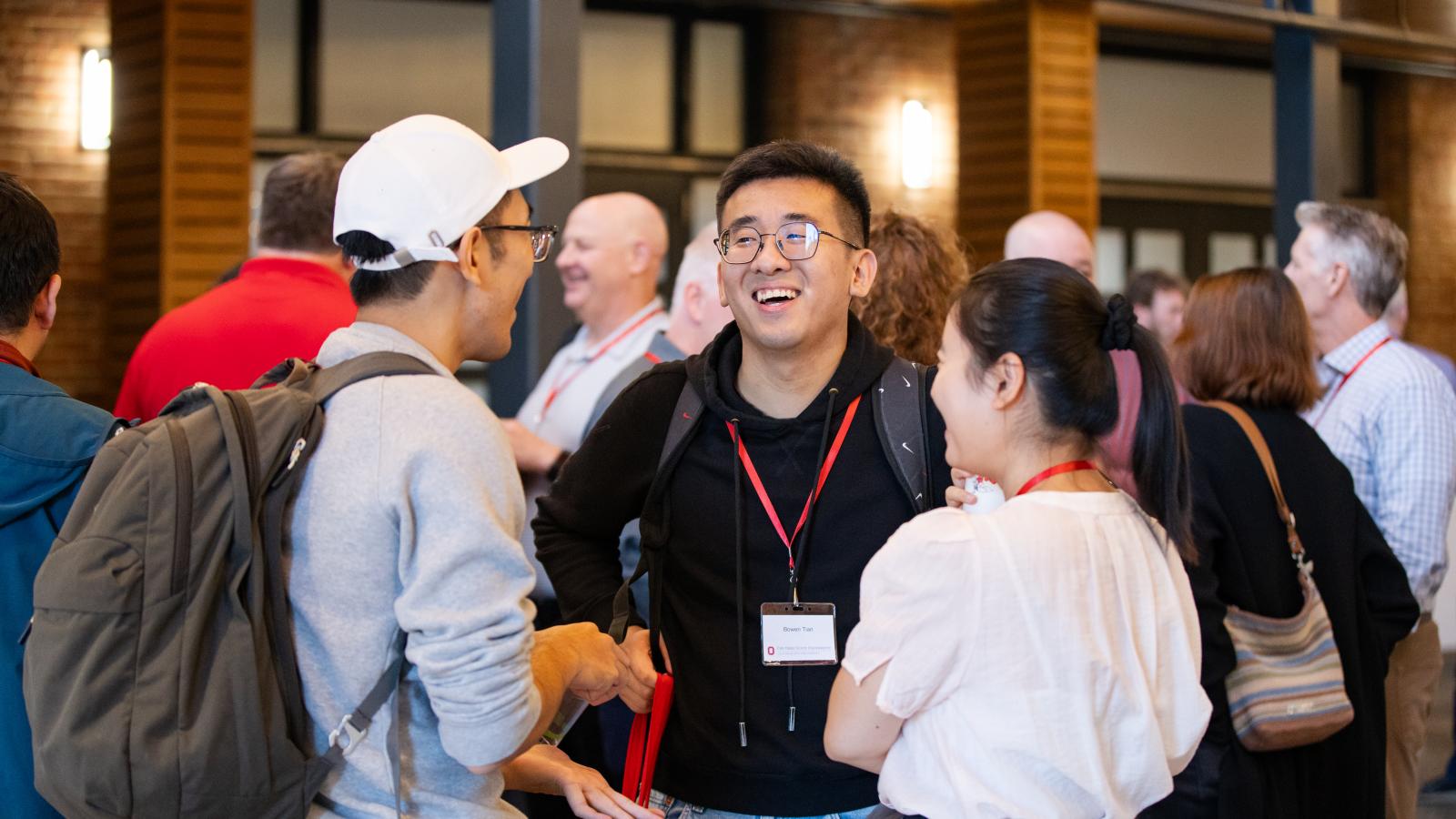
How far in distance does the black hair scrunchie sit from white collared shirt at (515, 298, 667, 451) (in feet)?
7.21

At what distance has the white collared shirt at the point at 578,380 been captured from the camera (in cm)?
397

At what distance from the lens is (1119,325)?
1857 millimetres

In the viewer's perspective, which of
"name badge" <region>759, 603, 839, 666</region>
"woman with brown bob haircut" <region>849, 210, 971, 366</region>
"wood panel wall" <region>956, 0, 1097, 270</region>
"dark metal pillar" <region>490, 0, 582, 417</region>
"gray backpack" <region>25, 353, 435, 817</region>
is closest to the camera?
"gray backpack" <region>25, 353, 435, 817</region>

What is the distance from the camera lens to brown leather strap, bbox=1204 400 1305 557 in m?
3.04

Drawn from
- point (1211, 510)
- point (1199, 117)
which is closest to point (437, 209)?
point (1211, 510)

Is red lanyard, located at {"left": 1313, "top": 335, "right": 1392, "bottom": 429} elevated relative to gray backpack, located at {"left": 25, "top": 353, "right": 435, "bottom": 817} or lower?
elevated

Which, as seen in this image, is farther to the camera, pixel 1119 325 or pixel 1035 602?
pixel 1119 325

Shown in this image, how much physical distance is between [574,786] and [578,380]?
2.11 metres

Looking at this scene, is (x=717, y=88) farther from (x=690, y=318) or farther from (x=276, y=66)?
(x=690, y=318)

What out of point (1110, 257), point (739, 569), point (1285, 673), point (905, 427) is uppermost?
point (1110, 257)

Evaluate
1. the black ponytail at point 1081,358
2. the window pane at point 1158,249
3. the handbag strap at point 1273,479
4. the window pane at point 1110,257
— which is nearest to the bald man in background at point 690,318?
the handbag strap at point 1273,479

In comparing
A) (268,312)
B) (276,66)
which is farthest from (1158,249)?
(268,312)

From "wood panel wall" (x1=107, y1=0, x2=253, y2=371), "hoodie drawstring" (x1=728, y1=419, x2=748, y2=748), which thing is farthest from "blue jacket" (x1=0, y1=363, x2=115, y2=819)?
"wood panel wall" (x1=107, y1=0, x2=253, y2=371)

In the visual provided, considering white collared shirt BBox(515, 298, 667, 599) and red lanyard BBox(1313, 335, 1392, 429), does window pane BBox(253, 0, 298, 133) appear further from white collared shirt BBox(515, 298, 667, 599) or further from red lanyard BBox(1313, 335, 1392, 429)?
red lanyard BBox(1313, 335, 1392, 429)
